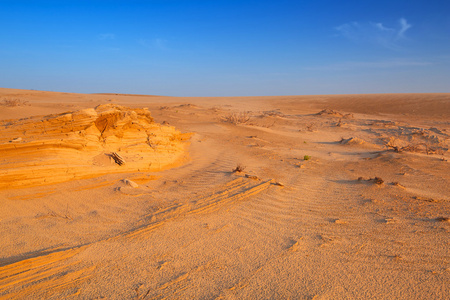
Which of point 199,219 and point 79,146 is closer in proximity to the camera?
point 199,219

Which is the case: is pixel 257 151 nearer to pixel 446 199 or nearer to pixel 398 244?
pixel 446 199

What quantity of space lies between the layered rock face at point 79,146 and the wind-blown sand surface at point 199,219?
0.02 meters

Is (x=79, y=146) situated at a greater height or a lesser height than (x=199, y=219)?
greater

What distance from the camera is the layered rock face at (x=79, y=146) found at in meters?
4.43

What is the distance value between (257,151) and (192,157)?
1951 millimetres

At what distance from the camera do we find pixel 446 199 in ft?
14.2

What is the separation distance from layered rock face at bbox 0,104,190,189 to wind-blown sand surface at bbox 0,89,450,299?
2 cm

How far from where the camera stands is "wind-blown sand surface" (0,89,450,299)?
237 cm

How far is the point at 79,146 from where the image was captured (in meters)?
5.11

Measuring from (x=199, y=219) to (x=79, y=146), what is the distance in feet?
9.39

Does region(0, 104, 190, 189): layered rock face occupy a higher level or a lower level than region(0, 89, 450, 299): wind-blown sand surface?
higher

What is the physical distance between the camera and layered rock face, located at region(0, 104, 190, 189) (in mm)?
4430

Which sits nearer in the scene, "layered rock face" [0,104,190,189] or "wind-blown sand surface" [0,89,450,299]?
"wind-blown sand surface" [0,89,450,299]

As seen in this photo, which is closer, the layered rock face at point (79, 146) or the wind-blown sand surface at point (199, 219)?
the wind-blown sand surface at point (199, 219)
